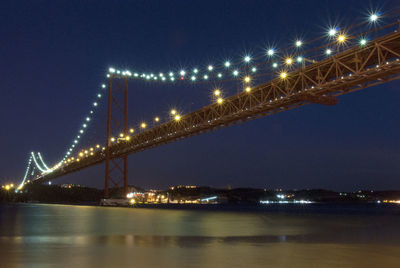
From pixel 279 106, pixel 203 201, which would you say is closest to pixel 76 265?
pixel 279 106

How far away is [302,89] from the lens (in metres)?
25.1

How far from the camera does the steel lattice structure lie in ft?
65.8

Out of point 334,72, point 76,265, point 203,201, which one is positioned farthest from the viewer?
point 203,201

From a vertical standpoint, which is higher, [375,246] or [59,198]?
[59,198]

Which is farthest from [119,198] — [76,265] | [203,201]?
[203,201]

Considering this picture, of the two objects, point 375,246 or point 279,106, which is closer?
point 375,246

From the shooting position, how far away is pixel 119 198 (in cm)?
5331

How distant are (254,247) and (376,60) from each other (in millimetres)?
14190

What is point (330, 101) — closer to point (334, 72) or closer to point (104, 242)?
point (334, 72)

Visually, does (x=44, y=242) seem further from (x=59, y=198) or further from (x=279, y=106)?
(x=59, y=198)

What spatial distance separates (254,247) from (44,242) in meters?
5.87

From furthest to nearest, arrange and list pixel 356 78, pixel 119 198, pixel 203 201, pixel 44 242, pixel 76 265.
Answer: pixel 203 201 < pixel 119 198 < pixel 356 78 < pixel 44 242 < pixel 76 265

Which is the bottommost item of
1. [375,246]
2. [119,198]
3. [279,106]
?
[375,246]

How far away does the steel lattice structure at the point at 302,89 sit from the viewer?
20047 millimetres
